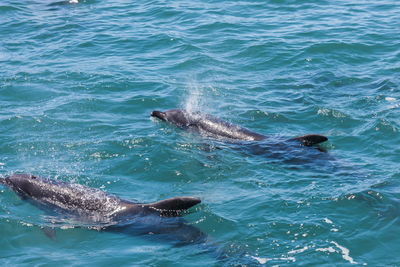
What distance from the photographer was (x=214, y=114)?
18.5 meters

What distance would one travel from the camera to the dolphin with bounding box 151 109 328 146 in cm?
1558

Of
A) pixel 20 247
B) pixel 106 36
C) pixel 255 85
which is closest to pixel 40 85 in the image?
pixel 106 36

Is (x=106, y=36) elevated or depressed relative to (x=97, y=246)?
elevated

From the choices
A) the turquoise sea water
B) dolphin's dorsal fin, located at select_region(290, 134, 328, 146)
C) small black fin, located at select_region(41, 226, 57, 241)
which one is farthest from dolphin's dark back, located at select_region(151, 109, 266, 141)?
small black fin, located at select_region(41, 226, 57, 241)

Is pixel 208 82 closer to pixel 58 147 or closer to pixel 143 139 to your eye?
pixel 143 139

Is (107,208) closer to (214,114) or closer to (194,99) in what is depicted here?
(214,114)

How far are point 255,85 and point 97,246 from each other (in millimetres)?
9931

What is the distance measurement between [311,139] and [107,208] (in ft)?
18.5

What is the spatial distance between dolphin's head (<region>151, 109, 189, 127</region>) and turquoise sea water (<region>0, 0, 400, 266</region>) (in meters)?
0.46

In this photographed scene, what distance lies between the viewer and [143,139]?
16688mm

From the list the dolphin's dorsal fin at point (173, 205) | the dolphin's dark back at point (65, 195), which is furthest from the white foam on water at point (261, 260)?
the dolphin's dark back at point (65, 195)

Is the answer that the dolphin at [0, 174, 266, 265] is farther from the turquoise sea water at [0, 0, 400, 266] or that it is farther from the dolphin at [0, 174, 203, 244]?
the turquoise sea water at [0, 0, 400, 266]

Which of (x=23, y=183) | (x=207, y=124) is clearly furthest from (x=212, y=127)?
(x=23, y=183)

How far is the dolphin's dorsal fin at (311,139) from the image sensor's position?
14946 millimetres
